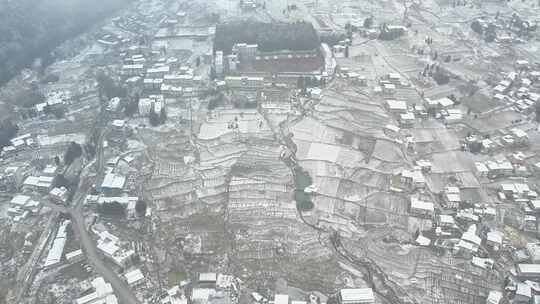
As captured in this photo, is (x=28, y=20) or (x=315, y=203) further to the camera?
(x=28, y=20)

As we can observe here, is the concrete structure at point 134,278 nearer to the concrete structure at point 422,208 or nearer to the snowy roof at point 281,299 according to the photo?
the snowy roof at point 281,299

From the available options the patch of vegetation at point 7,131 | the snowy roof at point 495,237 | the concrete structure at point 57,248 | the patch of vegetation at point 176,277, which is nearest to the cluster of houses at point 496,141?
the snowy roof at point 495,237

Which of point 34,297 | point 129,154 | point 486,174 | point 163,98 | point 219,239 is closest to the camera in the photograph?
point 34,297

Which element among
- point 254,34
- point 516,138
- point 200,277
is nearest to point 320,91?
point 254,34

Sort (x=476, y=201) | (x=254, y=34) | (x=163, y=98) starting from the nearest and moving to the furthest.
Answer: (x=476, y=201) < (x=163, y=98) < (x=254, y=34)

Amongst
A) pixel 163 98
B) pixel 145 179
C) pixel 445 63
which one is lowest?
pixel 145 179

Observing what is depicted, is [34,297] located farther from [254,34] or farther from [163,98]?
[254,34]

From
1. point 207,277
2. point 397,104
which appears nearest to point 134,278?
point 207,277

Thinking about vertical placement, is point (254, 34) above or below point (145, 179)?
above
